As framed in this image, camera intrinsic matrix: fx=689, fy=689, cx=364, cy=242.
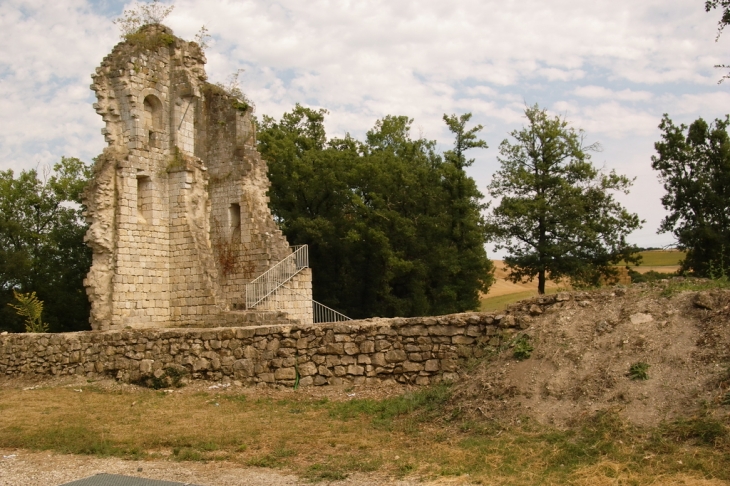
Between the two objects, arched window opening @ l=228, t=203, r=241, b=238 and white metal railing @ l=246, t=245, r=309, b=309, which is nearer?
white metal railing @ l=246, t=245, r=309, b=309

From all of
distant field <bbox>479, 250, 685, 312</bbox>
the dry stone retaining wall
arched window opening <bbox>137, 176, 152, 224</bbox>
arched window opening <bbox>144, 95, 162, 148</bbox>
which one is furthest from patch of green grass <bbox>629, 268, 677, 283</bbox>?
arched window opening <bbox>144, 95, 162, 148</bbox>

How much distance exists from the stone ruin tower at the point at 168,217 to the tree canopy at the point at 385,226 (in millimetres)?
8193

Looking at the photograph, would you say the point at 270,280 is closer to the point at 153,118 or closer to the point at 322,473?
the point at 153,118

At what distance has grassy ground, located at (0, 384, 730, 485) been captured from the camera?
255 inches

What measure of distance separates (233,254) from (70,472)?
658 inches

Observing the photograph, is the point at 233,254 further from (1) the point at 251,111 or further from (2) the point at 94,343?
(2) the point at 94,343

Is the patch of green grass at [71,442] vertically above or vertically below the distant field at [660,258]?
below

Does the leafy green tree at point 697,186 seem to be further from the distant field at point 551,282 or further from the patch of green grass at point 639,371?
the patch of green grass at point 639,371

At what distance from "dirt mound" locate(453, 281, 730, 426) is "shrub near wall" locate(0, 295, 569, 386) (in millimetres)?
752

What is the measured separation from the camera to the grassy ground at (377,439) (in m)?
6.48

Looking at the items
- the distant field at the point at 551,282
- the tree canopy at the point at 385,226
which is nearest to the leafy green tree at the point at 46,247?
the tree canopy at the point at 385,226

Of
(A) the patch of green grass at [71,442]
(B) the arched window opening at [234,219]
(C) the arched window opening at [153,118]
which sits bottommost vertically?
(A) the patch of green grass at [71,442]

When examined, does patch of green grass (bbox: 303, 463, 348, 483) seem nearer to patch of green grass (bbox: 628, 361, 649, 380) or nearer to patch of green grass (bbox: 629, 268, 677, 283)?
patch of green grass (bbox: 628, 361, 649, 380)

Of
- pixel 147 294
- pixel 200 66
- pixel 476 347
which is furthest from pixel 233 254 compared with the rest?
pixel 476 347
